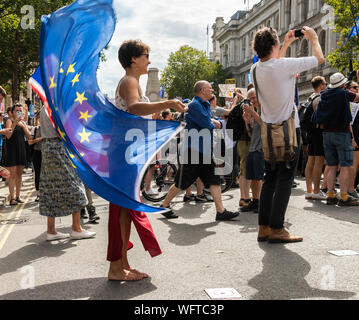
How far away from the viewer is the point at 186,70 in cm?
8619

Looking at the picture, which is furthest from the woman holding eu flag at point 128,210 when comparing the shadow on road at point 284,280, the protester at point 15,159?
the protester at point 15,159

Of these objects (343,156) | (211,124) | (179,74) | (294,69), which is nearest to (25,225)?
(211,124)

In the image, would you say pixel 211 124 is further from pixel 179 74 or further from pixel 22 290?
pixel 179 74

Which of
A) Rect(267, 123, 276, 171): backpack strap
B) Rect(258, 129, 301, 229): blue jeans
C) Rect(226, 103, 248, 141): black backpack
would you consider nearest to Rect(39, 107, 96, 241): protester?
Rect(258, 129, 301, 229): blue jeans

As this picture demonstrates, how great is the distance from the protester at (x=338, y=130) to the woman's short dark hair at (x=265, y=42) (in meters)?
3.15

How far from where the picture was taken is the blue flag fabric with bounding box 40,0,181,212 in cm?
382

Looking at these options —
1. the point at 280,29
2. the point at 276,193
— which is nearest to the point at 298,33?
the point at 276,193

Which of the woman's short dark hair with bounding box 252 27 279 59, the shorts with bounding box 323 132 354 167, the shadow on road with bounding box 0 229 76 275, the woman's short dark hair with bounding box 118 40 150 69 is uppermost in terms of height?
the woman's short dark hair with bounding box 252 27 279 59

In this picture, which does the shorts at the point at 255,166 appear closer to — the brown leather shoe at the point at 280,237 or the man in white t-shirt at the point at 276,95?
the man in white t-shirt at the point at 276,95

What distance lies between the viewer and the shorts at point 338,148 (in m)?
7.77

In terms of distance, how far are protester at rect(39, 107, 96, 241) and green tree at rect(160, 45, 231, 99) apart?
79.4 m

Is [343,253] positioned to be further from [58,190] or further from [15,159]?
[15,159]

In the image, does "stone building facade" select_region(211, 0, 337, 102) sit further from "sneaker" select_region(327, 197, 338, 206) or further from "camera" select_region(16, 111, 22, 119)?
"camera" select_region(16, 111, 22, 119)

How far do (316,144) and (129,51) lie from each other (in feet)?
17.9
